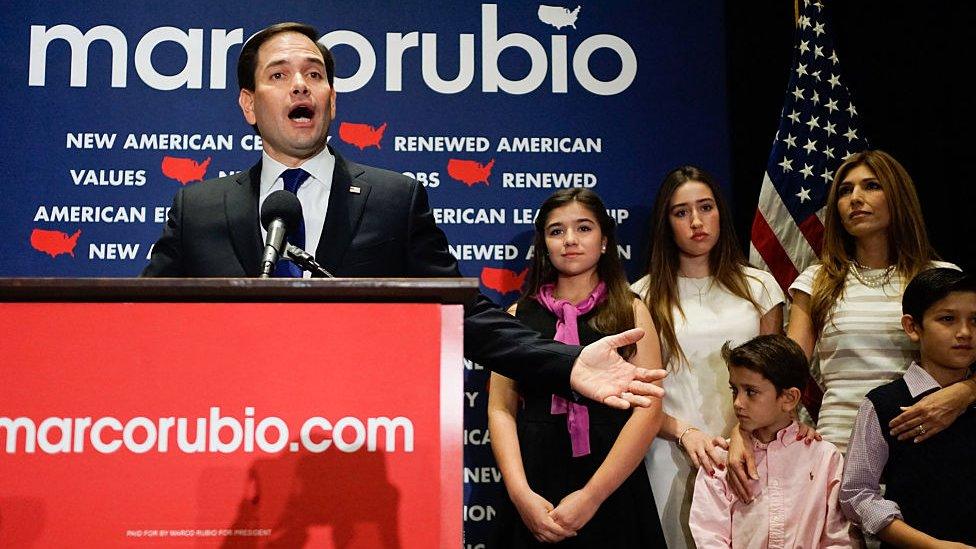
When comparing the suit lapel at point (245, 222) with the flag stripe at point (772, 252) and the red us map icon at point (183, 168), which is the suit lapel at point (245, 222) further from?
the flag stripe at point (772, 252)

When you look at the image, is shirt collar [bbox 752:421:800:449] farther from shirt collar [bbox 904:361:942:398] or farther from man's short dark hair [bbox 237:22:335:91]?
man's short dark hair [bbox 237:22:335:91]

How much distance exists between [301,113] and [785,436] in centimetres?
174

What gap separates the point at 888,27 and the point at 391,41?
202cm

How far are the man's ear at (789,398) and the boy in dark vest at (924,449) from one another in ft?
0.62

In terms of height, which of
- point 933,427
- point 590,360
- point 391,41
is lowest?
point 933,427

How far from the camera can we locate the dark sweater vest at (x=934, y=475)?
2.82 metres

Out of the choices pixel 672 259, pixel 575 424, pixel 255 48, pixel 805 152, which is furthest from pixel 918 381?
pixel 255 48

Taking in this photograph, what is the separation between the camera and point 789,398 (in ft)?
10.1

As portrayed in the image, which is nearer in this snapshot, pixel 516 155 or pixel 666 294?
pixel 666 294

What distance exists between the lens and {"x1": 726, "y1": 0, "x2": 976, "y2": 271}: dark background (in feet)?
12.9

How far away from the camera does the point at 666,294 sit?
3473 millimetres

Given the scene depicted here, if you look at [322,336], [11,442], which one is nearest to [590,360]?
[322,336]

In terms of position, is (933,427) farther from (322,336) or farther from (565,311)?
(322,336)

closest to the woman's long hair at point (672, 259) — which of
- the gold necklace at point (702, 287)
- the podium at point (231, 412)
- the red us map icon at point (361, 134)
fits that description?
the gold necklace at point (702, 287)
